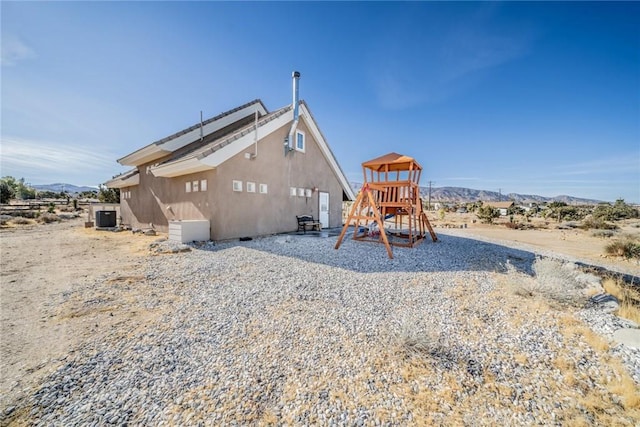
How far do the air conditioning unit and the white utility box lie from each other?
947 centimetres

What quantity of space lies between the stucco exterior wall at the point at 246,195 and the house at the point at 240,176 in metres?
0.04

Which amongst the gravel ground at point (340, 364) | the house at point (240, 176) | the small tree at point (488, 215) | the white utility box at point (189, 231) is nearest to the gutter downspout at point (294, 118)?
the house at point (240, 176)

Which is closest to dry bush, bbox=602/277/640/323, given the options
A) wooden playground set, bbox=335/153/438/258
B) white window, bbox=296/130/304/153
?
wooden playground set, bbox=335/153/438/258

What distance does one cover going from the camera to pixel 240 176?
406 inches

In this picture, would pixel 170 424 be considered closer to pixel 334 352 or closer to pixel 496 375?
pixel 334 352

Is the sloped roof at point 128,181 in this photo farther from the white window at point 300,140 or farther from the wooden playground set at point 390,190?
the wooden playground set at point 390,190

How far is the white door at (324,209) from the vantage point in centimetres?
1497

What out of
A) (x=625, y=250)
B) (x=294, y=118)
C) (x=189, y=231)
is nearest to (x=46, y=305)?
(x=189, y=231)

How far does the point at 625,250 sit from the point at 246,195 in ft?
52.1

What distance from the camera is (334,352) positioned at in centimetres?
289

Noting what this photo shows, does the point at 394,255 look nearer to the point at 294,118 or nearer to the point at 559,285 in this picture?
the point at 559,285

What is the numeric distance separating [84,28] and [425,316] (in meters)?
12.7

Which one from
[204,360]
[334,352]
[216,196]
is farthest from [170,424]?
[216,196]

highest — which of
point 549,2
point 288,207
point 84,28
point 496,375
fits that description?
point 549,2
